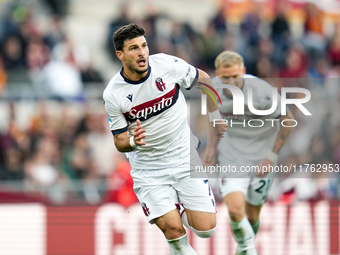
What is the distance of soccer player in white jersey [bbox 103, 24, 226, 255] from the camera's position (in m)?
7.57

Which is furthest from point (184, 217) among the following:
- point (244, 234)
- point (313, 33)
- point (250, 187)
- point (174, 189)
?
point (313, 33)

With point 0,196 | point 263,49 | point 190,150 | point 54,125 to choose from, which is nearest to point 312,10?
point 263,49

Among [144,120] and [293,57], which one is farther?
[293,57]

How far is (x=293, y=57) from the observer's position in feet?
49.4

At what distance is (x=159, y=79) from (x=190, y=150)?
0.87 metres

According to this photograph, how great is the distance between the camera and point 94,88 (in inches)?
561

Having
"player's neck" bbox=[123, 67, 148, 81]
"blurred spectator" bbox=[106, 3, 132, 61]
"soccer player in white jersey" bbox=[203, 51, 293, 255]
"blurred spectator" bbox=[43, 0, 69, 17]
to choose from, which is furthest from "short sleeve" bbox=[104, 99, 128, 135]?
"blurred spectator" bbox=[43, 0, 69, 17]

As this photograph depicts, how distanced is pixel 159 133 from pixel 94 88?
260 inches

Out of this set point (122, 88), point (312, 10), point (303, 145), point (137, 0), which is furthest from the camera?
point (137, 0)

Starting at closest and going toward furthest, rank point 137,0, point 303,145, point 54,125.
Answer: point 303,145 < point 54,125 < point 137,0

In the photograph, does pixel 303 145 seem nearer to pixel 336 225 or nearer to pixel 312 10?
pixel 336 225

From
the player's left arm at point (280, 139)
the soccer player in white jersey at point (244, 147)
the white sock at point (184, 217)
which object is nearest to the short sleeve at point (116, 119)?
the white sock at point (184, 217)

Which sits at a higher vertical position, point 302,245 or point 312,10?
point 312,10

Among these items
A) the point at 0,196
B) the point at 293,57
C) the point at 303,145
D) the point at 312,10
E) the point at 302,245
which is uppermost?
the point at 312,10
